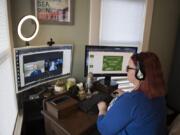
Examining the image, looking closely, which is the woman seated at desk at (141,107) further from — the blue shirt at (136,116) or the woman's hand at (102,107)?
the woman's hand at (102,107)

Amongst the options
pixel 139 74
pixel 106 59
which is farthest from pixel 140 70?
pixel 106 59

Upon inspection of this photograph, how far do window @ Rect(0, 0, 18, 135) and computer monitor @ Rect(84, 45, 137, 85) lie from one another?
2.38 ft

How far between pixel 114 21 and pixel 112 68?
2.16 ft

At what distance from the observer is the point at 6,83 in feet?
4.76

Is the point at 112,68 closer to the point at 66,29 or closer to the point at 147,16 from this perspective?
the point at 66,29

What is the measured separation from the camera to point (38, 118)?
1615 millimetres

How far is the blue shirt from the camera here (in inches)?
39.7

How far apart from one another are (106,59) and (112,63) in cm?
8

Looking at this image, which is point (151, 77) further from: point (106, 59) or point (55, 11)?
point (55, 11)

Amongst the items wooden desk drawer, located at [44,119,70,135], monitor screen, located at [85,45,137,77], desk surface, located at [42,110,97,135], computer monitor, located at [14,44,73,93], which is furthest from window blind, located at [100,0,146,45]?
wooden desk drawer, located at [44,119,70,135]

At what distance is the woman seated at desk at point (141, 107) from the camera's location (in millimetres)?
1014

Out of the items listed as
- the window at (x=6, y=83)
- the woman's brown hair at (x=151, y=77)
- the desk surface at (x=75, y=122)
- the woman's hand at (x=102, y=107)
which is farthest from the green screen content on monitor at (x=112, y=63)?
the window at (x=6, y=83)

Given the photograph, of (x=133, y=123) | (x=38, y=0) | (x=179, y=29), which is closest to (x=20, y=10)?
(x=38, y=0)

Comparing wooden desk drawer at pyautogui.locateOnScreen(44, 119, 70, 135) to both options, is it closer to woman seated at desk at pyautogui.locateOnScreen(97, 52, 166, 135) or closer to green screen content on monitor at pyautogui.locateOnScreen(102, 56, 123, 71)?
woman seated at desk at pyautogui.locateOnScreen(97, 52, 166, 135)
